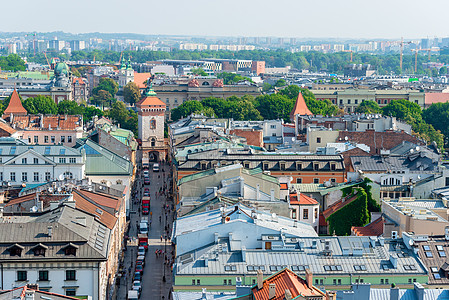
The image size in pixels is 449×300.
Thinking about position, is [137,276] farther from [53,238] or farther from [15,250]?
[15,250]

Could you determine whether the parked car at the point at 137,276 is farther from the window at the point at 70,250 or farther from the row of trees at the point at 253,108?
the row of trees at the point at 253,108

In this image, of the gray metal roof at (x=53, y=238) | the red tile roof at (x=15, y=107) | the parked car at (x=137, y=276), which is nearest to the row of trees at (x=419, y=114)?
the red tile roof at (x=15, y=107)

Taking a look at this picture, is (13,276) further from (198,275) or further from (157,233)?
(157,233)

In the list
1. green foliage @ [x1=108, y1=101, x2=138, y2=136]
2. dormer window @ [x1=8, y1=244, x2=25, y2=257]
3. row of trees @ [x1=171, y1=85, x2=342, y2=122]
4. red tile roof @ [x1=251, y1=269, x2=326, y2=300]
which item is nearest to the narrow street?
dormer window @ [x1=8, y1=244, x2=25, y2=257]

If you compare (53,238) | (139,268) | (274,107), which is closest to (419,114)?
(274,107)

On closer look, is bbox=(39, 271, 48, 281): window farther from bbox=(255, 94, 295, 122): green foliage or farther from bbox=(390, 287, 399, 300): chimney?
bbox=(255, 94, 295, 122): green foliage

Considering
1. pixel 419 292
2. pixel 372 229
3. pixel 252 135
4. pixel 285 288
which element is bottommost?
pixel 372 229

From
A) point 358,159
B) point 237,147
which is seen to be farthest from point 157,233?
point 358,159

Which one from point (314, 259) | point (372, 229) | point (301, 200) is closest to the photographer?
point (314, 259)
